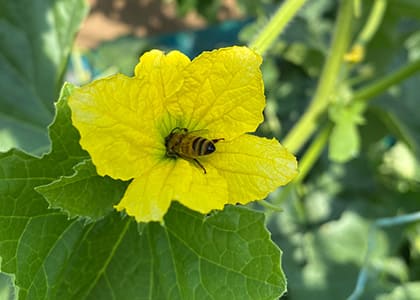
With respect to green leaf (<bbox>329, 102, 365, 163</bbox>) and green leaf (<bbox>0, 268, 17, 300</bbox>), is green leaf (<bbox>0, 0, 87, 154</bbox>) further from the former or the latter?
green leaf (<bbox>329, 102, 365, 163</bbox>)

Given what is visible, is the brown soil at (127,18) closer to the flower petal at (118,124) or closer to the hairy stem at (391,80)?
the hairy stem at (391,80)

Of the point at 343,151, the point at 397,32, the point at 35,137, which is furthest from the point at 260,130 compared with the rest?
the point at 35,137

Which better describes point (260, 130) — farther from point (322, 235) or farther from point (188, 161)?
point (188, 161)

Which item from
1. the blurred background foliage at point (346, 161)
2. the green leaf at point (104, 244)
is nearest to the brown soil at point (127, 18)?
the blurred background foliage at point (346, 161)

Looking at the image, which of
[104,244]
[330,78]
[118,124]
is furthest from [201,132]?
[330,78]

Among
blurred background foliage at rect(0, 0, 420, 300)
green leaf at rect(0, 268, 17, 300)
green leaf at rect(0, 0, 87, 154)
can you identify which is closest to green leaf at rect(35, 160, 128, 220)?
green leaf at rect(0, 268, 17, 300)
